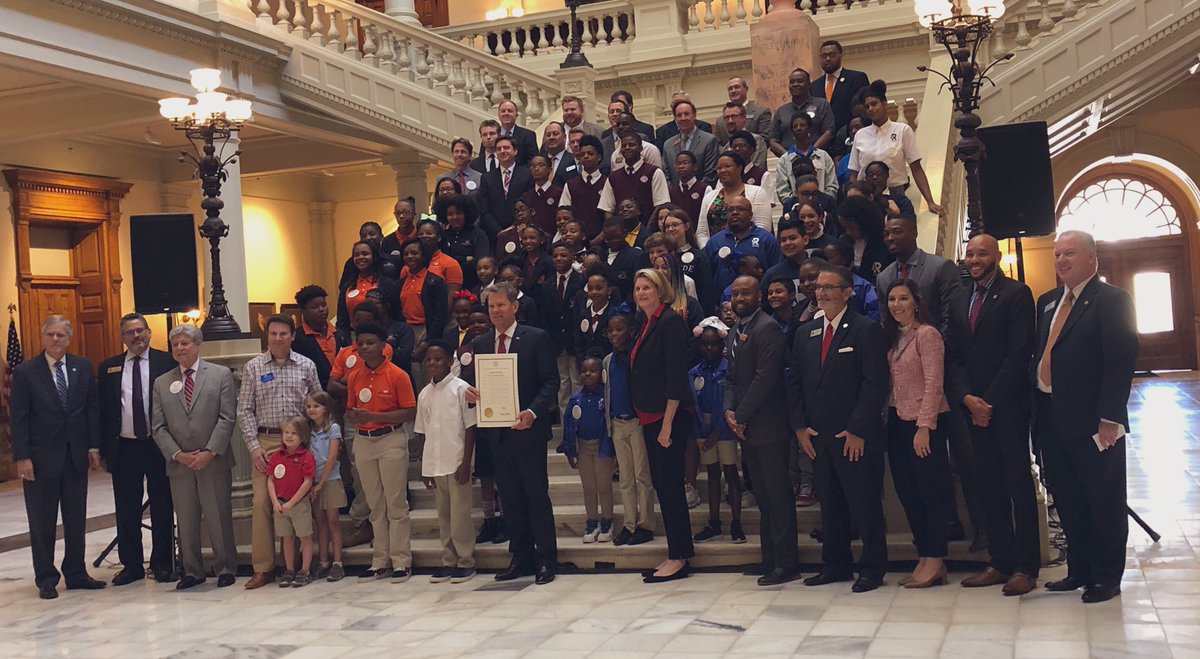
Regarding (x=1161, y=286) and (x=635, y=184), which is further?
(x=1161, y=286)

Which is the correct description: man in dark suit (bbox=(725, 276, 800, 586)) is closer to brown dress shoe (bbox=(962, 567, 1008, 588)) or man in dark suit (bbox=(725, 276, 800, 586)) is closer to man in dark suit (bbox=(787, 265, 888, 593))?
man in dark suit (bbox=(787, 265, 888, 593))

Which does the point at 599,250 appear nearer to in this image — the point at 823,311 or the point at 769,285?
the point at 769,285

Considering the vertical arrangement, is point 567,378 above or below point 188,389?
below

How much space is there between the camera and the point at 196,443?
820cm

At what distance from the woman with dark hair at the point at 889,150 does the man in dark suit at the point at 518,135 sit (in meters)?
2.99

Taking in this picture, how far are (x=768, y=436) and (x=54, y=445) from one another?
15.9ft

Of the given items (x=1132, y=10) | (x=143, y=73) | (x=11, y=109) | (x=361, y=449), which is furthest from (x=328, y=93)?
(x=1132, y=10)

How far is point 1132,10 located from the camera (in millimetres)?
13070

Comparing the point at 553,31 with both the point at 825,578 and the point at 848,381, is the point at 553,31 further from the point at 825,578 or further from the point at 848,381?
Answer: the point at 825,578

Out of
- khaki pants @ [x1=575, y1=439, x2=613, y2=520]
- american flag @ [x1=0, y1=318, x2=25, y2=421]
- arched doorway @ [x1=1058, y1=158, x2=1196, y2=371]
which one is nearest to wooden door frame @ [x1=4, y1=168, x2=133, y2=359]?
american flag @ [x1=0, y1=318, x2=25, y2=421]

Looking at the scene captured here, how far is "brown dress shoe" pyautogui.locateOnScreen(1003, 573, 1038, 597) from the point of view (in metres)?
6.40

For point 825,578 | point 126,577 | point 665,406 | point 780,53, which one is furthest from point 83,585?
point 780,53

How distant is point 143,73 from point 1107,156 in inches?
664

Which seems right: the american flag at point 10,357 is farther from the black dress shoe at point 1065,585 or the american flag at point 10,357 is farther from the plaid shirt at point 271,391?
the black dress shoe at point 1065,585
